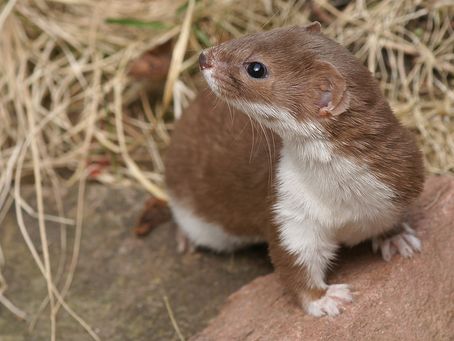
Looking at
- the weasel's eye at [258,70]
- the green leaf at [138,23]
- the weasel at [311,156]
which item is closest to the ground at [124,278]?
the weasel at [311,156]

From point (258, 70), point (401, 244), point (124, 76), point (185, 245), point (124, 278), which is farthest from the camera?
point (124, 76)

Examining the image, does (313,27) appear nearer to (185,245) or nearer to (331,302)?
(331,302)

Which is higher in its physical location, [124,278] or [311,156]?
[311,156]

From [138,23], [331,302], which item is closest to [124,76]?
[138,23]

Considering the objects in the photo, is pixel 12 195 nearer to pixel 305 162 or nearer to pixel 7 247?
pixel 7 247

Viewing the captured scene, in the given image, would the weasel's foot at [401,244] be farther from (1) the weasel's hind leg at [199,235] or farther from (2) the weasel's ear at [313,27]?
(2) the weasel's ear at [313,27]

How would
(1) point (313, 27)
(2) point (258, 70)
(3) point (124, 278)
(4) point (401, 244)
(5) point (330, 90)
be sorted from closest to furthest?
(5) point (330, 90) → (2) point (258, 70) → (1) point (313, 27) → (4) point (401, 244) → (3) point (124, 278)
